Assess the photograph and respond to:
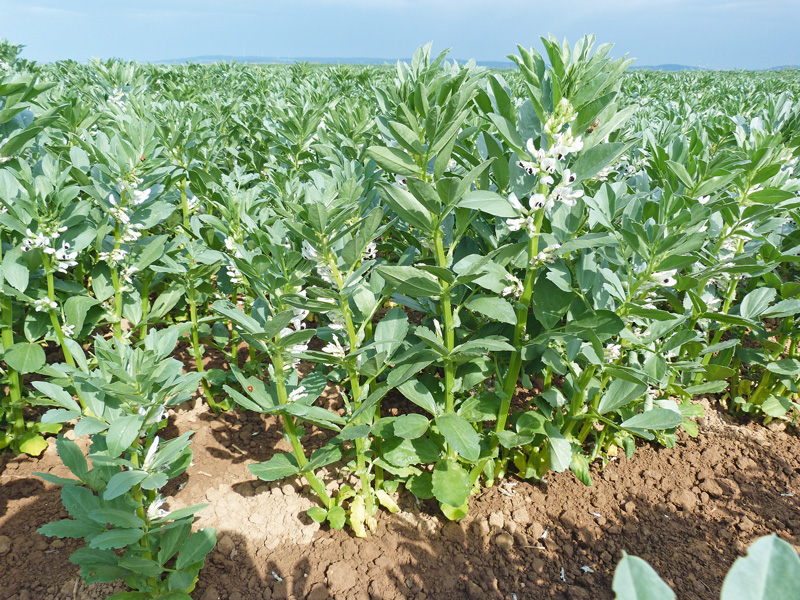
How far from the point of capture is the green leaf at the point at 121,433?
1521mm

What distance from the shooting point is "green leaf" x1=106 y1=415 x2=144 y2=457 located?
4.99ft

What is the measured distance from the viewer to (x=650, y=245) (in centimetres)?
171

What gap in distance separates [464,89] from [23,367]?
217 centimetres

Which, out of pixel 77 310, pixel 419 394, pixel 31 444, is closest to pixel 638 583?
pixel 419 394

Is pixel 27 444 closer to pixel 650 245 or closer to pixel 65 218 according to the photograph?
pixel 65 218

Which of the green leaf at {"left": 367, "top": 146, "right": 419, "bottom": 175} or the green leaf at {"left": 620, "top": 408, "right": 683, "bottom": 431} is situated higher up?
the green leaf at {"left": 367, "top": 146, "right": 419, "bottom": 175}

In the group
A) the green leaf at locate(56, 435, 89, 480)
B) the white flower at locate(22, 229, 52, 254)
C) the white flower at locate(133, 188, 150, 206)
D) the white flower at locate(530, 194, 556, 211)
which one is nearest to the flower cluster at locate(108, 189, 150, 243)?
the white flower at locate(133, 188, 150, 206)

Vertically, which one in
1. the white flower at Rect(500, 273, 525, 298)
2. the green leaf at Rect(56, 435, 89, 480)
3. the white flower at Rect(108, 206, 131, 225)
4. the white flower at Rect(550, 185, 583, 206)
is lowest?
the green leaf at Rect(56, 435, 89, 480)

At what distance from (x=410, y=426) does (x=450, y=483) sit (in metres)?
0.31

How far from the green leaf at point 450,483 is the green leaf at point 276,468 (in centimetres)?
58

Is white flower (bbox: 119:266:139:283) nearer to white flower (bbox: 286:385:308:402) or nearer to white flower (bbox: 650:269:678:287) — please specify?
white flower (bbox: 286:385:308:402)

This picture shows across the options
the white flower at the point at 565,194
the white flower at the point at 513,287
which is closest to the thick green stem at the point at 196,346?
the white flower at the point at 513,287

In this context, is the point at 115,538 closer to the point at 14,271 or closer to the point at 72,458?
the point at 72,458

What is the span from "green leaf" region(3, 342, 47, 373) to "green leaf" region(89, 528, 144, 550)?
102 centimetres
